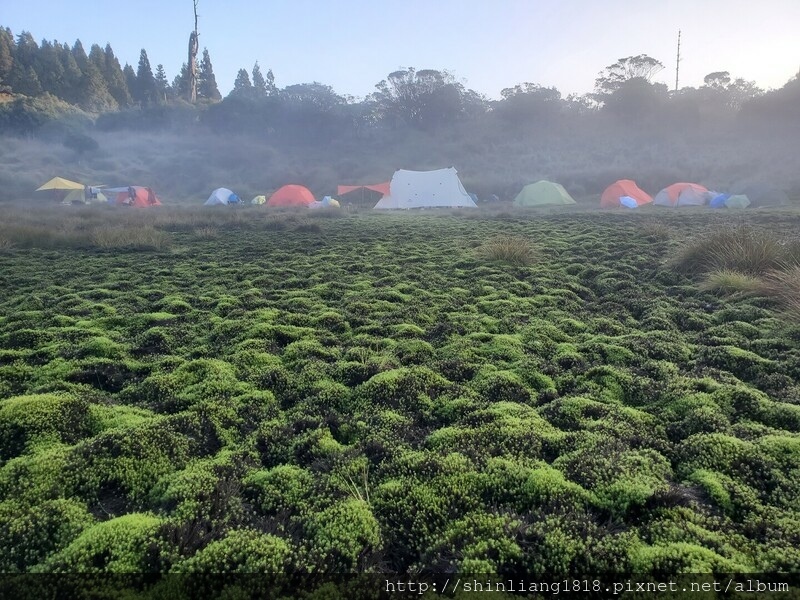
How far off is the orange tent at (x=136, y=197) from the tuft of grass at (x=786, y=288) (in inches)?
1440

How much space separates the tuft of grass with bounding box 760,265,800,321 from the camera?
24.8 ft

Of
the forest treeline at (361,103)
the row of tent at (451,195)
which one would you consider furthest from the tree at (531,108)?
the row of tent at (451,195)

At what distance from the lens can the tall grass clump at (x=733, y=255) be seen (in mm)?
9719

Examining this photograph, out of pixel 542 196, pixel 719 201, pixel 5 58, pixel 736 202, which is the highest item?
pixel 5 58

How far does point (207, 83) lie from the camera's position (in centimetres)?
8988

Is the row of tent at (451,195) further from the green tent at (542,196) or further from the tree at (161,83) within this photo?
the tree at (161,83)

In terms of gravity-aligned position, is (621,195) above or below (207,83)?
below

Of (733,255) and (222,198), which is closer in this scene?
(733,255)

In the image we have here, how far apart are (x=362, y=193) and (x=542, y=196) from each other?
44.7 feet

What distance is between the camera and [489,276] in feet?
35.2

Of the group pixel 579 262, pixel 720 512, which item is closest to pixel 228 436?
pixel 720 512

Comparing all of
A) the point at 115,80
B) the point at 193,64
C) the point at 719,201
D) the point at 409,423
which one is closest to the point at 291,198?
the point at 719,201

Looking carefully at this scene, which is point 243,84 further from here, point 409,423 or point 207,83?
point 409,423

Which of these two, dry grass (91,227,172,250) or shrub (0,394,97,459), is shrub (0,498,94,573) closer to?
shrub (0,394,97,459)
